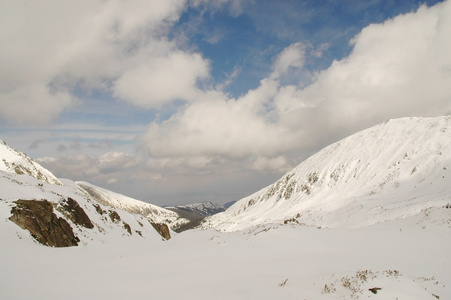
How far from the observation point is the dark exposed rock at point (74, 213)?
29.0 m

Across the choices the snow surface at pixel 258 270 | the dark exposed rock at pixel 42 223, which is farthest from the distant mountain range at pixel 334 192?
the snow surface at pixel 258 270

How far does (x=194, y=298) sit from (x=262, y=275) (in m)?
4.13

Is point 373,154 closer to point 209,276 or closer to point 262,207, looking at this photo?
point 262,207

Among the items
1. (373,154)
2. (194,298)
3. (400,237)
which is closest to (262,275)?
(194,298)

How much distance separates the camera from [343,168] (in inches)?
4852

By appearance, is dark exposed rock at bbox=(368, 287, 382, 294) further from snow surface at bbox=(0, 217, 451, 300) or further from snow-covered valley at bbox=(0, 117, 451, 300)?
snow surface at bbox=(0, 217, 451, 300)

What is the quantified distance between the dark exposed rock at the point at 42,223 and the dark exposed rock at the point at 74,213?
4.74m

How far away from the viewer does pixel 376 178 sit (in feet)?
310

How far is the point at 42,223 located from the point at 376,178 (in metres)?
102

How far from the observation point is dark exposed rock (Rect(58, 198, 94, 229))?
2901cm

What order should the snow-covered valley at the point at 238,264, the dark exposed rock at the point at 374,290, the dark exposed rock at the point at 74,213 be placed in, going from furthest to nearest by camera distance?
the dark exposed rock at the point at 74,213, the snow-covered valley at the point at 238,264, the dark exposed rock at the point at 374,290

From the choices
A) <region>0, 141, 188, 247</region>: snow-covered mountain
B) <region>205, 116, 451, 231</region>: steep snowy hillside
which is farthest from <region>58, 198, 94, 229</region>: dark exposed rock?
<region>205, 116, 451, 231</region>: steep snowy hillside

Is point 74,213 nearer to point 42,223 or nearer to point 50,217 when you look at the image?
point 50,217

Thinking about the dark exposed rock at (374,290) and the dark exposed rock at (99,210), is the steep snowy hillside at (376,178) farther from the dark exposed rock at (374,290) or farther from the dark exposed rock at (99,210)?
the dark exposed rock at (374,290)
